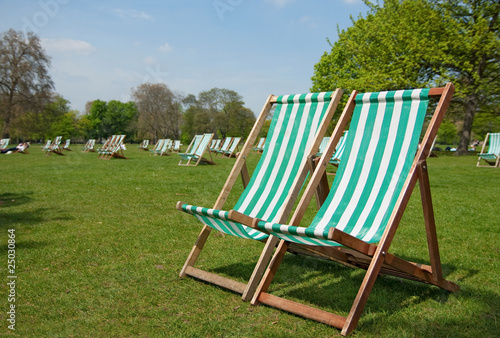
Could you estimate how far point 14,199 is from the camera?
21.0 feet

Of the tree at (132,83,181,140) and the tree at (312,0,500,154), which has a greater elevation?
the tree at (312,0,500,154)

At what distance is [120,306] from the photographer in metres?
2.61

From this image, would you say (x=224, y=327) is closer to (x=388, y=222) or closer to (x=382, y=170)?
(x=388, y=222)

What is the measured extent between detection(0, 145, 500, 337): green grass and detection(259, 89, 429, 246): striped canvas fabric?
532 millimetres

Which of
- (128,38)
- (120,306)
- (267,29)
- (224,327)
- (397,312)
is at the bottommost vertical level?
(120,306)

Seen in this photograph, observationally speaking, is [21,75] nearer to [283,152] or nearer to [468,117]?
[468,117]

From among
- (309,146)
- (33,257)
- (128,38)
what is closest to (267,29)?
(128,38)

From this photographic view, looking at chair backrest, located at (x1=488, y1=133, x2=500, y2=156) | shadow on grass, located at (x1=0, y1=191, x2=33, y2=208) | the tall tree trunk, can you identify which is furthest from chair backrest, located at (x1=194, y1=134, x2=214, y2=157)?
the tall tree trunk

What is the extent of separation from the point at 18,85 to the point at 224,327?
3620cm

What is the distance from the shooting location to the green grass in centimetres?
234

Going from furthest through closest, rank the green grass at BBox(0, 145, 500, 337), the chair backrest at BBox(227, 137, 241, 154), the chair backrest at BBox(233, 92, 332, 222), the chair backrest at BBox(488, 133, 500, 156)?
the chair backrest at BBox(227, 137, 241, 154) < the chair backrest at BBox(488, 133, 500, 156) < the chair backrest at BBox(233, 92, 332, 222) < the green grass at BBox(0, 145, 500, 337)

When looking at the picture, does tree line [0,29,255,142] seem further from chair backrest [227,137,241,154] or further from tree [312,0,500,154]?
tree [312,0,500,154]

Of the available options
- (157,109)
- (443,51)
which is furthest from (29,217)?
(157,109)

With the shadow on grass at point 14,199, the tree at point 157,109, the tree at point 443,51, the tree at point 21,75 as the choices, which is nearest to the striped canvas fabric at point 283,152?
the shadow on grass at point 14,199
